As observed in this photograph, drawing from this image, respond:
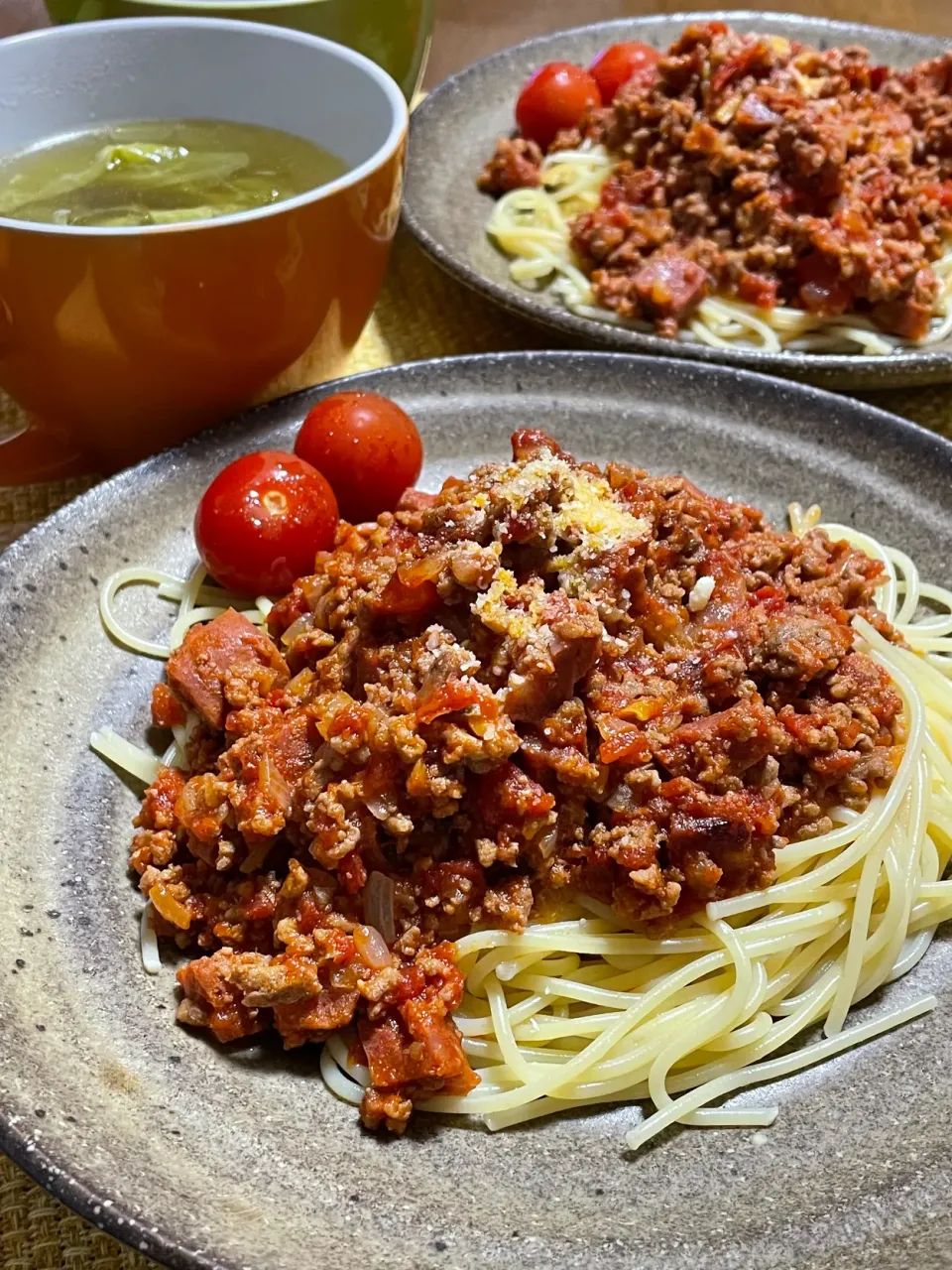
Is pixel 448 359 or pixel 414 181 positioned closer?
pixel 448 359

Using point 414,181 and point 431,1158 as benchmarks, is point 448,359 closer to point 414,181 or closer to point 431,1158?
point 414,181

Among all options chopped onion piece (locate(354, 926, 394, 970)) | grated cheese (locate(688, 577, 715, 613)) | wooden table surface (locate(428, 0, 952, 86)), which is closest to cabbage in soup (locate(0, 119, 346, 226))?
grated cheese (locate(688, 577, 715, 613))

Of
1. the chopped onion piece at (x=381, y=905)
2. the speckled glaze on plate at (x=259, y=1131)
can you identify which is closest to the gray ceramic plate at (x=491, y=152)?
the speckled glaze on plate at (x=259, y=1131)

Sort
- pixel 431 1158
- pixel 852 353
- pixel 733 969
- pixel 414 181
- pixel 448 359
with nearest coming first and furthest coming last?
pixel 431 1158 → pixel 733 969 → pixel 448 359 → pixel 852 353 → pixel 414 181

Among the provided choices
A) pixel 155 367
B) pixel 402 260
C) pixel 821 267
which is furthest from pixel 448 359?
pixel 821 267

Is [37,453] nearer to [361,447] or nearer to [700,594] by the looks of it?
[361,447]

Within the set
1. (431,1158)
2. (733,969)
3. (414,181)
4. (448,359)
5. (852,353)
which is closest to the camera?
(431,1158)
